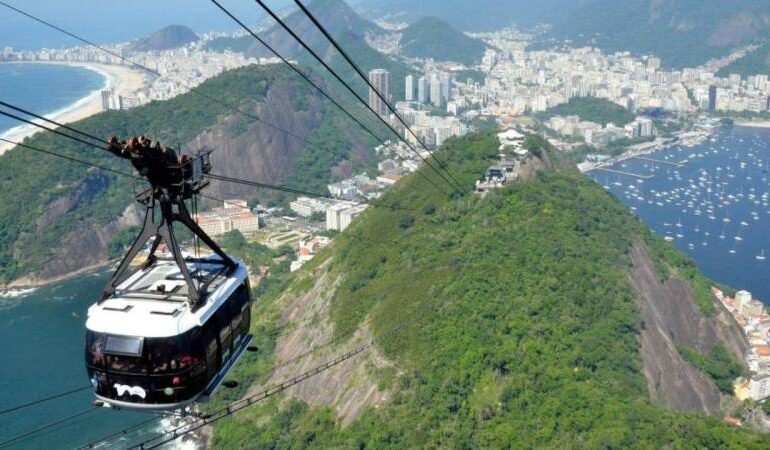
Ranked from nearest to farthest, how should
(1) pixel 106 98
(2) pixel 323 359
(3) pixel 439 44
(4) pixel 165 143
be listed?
(2) pixel 323 359 → (4) pixel 165 143 → (1) pixel 106 98 → (3) pixel 439 44

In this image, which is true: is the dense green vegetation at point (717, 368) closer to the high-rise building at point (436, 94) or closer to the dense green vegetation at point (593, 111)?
the dense green vegetation at point (593, 111)

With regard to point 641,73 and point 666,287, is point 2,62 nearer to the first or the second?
A: point 641,73

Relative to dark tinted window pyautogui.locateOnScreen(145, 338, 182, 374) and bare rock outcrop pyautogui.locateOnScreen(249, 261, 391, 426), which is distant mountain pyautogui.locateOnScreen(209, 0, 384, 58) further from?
dark tinted window pyautogui.locateOnScreen(145, 338, 182, 374)

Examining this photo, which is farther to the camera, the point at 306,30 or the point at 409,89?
the point at 306,30

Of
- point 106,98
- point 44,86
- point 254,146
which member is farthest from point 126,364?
point 44,86

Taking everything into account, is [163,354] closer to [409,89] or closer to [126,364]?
[126,364]

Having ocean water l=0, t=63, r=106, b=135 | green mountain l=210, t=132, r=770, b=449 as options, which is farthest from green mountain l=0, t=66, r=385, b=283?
ocean water l=0, t=63, r=106, b=135
